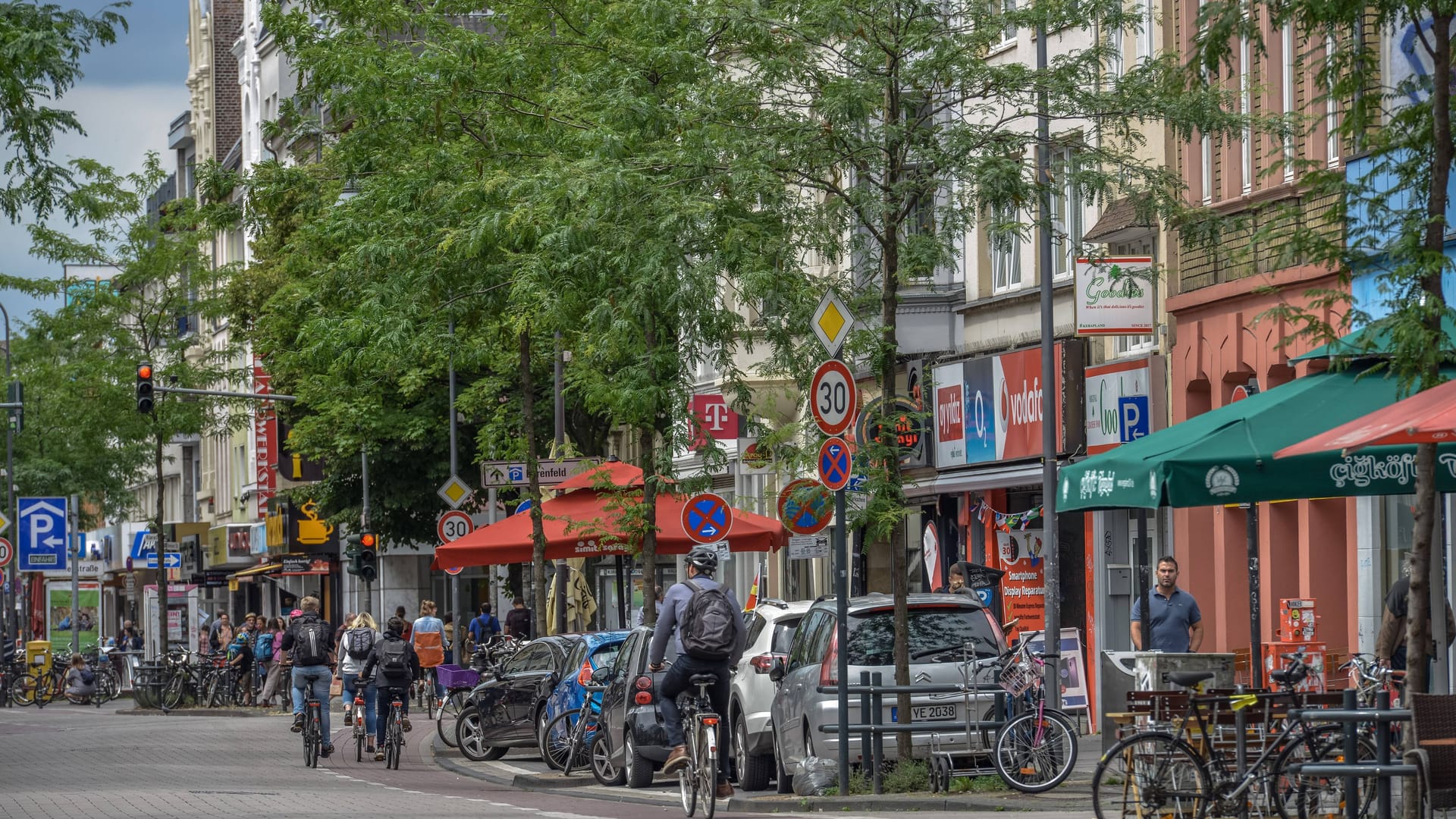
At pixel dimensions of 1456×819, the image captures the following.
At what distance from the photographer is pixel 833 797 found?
17.8 metres

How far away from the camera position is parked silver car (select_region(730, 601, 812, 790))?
20750 millimetres

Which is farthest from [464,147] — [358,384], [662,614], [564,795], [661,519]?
[358,384]

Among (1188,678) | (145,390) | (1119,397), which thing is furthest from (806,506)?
(145,390)

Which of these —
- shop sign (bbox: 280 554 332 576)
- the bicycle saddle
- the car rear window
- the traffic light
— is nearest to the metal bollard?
the bicycle saddle

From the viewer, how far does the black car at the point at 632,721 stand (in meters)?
20.5

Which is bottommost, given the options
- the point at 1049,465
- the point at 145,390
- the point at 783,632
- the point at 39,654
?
the point at 39,654

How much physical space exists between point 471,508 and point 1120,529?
23417 millimetres

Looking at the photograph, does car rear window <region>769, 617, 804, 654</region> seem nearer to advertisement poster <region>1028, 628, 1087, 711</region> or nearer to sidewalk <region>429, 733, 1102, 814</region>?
sidewalk <region>429, 733, 1102, 814</region>

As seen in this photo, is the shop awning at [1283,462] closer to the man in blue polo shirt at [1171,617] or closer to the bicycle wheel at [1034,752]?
the bicycle wheel at [1034,752]

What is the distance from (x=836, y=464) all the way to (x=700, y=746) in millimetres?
2550

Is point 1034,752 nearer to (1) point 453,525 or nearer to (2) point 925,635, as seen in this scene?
(2) point 925,635

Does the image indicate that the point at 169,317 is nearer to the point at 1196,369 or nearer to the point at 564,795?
the point at 1196,369

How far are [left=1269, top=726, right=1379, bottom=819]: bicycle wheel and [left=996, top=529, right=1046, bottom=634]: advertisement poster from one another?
1829 centimetres

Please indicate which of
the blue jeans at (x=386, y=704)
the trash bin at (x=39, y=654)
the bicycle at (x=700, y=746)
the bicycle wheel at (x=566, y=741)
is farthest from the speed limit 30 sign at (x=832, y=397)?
the trash bin at (x=39, y=654)
